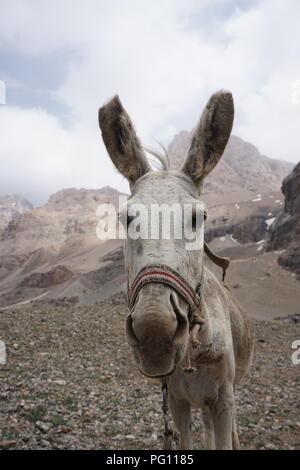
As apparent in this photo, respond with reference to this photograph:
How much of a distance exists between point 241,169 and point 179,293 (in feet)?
529

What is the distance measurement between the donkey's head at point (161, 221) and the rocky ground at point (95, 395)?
171 inches

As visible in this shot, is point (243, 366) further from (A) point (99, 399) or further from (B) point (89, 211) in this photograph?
(B) point (89, 211)

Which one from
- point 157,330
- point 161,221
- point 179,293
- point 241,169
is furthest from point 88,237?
point 157,330

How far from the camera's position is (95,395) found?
784 centimetres

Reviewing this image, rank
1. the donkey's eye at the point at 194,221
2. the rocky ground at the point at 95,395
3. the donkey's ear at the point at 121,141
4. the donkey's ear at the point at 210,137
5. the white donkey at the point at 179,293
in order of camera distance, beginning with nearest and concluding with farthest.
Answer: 1. the white donkey at the point at 179,293
2. the donkey's eye at the point at 194,221
3. the donkey's ear at the point at 210,137
4. the donkey's ear at the point at 121,141
5. the rocky ground at the point at 95,395

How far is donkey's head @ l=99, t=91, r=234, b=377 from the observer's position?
206 cm

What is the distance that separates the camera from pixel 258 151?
6732 inches

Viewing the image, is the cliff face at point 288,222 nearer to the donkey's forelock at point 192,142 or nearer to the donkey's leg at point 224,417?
the donkey's leg at point 224,417

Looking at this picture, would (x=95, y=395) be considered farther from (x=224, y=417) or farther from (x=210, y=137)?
(x=210, y=137)

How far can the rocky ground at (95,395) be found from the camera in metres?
5.79

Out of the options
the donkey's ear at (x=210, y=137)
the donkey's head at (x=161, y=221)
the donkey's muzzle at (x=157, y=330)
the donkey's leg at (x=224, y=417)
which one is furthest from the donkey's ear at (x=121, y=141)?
the donkey's leg at (x=224, y=417)
